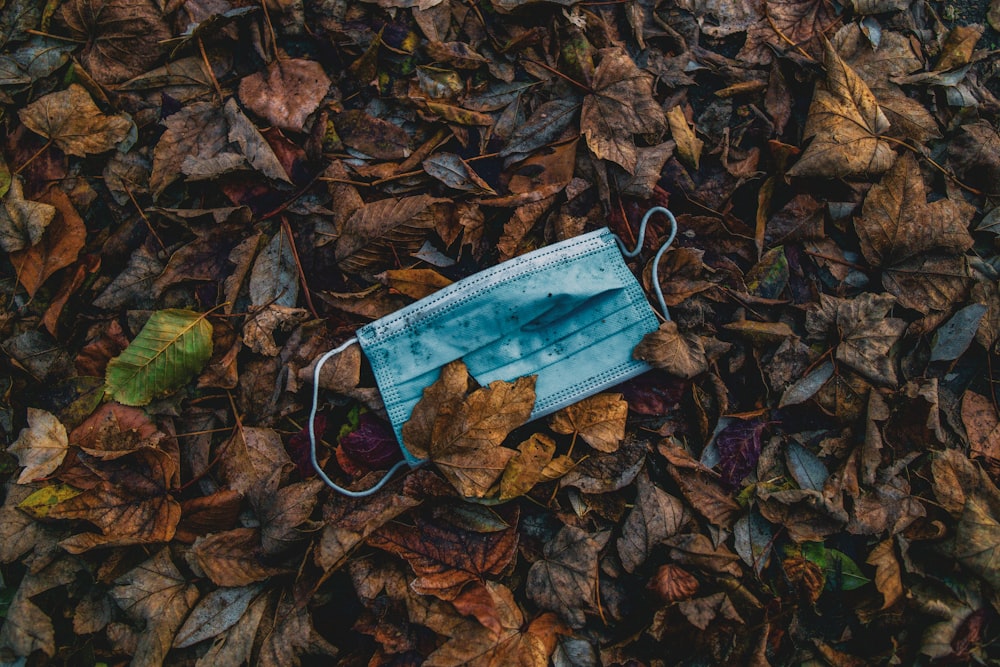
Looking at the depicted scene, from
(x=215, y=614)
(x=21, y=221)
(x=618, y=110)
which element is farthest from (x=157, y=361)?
(x=618, y=110)

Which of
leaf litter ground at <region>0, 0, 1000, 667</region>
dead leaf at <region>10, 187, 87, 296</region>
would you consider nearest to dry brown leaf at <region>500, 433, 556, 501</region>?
leaf litter ground at <region>0, 0, 1000, 667</region>

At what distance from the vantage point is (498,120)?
2.24 m

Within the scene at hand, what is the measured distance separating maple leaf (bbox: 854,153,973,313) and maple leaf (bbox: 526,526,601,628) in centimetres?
139

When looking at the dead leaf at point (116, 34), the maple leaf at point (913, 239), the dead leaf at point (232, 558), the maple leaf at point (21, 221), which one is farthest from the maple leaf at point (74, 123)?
the maple leaf at point (913, 239)

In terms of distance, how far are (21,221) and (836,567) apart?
115 inches

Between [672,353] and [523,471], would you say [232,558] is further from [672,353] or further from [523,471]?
[672,353]

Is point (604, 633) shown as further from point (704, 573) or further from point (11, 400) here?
point (11, 400)

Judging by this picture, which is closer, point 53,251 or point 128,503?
point 128,503

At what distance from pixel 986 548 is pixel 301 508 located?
6.89 feet

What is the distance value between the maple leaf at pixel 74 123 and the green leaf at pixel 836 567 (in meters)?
2.71

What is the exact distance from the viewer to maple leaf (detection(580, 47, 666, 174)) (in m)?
2.14

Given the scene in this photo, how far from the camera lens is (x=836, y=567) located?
74.8 inches

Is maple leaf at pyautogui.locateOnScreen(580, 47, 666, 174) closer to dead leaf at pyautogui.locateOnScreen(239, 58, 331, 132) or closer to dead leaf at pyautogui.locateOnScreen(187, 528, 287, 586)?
dead leaf at pyautogui.locateOnScreen(239, 58, 331, 132)

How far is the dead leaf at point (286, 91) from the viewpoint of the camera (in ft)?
7.02
